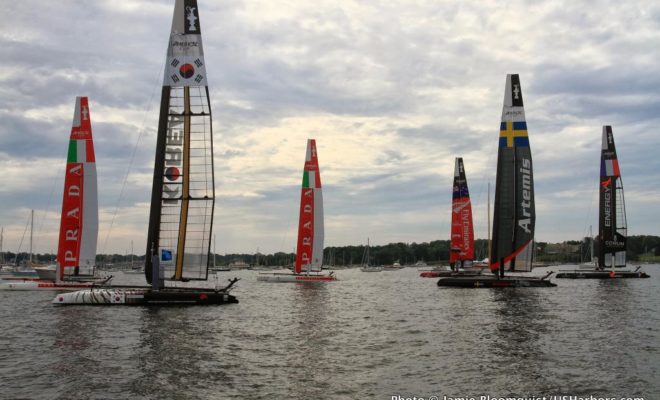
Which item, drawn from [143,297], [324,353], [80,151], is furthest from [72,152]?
[324,353]

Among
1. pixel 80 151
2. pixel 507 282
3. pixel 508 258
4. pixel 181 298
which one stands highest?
pixel 80 151

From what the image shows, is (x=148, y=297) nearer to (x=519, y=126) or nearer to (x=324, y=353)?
(x=324, y=353)

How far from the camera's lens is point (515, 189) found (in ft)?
158

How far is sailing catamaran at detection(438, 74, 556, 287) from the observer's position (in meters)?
48.0

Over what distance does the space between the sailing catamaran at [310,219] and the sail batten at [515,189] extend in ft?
62.3

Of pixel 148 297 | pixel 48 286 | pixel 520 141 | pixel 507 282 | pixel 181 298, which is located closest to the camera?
pixel 148 297

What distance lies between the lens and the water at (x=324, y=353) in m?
15.2

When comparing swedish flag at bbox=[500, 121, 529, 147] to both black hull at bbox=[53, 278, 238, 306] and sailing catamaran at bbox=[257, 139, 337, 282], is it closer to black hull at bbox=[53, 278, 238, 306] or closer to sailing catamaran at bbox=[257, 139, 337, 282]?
sailing catamaran at bbox=[257, 139, 337, 282]

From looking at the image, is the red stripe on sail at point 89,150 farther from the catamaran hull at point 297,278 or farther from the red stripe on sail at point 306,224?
the catamaran hull at point 297,278

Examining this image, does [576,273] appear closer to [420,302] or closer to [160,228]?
[420,302]

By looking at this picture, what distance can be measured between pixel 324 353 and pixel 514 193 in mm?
32645

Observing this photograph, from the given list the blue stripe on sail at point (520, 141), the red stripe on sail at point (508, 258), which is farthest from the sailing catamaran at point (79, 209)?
the blue stripe on sail at point (520, 141)

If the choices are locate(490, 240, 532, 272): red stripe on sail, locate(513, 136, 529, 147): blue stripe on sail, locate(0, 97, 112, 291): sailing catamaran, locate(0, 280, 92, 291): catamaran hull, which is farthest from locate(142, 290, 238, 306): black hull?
locate(513, 136, 529, 147): blue stripe on sail

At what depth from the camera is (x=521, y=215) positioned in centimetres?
4819
